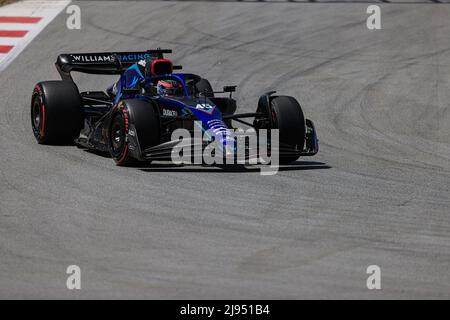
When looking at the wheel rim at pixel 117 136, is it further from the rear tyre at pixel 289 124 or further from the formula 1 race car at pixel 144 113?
the rear tyre at pixel 289 124

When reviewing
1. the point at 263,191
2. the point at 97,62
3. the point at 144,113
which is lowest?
the point at 263,191

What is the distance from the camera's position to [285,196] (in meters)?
11.3

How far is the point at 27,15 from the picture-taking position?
2339 cm

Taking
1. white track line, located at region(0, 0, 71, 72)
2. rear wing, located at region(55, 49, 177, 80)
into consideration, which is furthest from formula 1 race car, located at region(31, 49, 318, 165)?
white track line, located at region(0, 0, 71, 72)

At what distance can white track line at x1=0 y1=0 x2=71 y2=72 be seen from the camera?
21391 mm

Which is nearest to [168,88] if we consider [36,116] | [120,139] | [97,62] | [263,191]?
[120,139]

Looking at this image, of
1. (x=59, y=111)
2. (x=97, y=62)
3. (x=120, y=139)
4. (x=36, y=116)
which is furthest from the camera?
(x=97, y=62)

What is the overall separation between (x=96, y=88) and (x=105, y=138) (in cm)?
598

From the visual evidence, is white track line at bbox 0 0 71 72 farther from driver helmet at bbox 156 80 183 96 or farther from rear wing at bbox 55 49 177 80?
driver helmet at bbox 156 80 183 96

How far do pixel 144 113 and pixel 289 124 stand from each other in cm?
196

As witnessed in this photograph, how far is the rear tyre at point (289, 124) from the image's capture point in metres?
13.0

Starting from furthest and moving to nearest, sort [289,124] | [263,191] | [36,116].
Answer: [36,116]
[289,124]
[263,191]

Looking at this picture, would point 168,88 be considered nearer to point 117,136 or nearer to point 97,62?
point 117,136

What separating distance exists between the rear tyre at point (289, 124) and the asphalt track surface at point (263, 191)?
0.35 m
